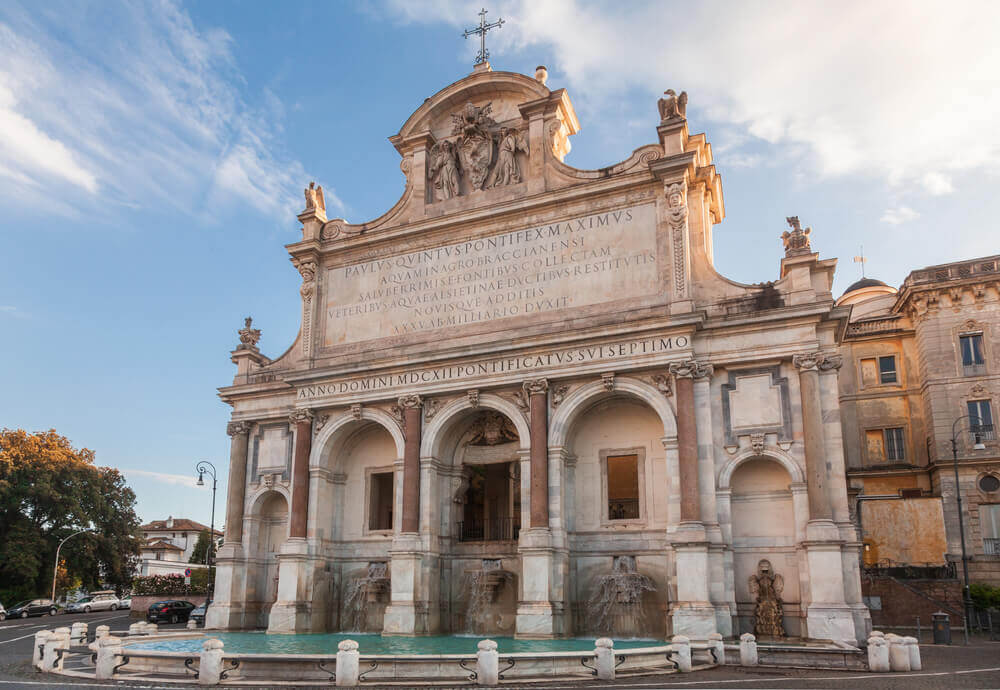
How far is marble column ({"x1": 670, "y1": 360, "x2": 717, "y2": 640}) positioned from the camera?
71.7ft

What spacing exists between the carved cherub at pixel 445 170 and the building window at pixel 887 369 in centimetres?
2523

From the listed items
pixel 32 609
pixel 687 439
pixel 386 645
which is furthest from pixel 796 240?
pixel 32 609

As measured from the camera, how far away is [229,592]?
99.2ft

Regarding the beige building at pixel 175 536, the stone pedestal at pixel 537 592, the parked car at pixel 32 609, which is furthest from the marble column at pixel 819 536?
the beige building at pixel 175 536

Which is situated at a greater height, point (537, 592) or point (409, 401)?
point (409, 401)

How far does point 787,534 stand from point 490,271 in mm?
13082

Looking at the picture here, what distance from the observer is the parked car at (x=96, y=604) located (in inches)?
2085

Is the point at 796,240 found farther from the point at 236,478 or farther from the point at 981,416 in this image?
the point at 236,478

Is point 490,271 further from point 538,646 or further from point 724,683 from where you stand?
point 724,683

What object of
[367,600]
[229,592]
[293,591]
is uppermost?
[293,591]

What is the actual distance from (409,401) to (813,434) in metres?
13.2

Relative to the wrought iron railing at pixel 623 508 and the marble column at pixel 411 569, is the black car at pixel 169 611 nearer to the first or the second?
the marble column at pixel 411 569

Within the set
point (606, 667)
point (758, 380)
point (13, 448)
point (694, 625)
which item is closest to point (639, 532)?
point (694, 625)

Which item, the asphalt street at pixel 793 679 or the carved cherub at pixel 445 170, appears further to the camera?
the carved cherub at pixel 445 170
